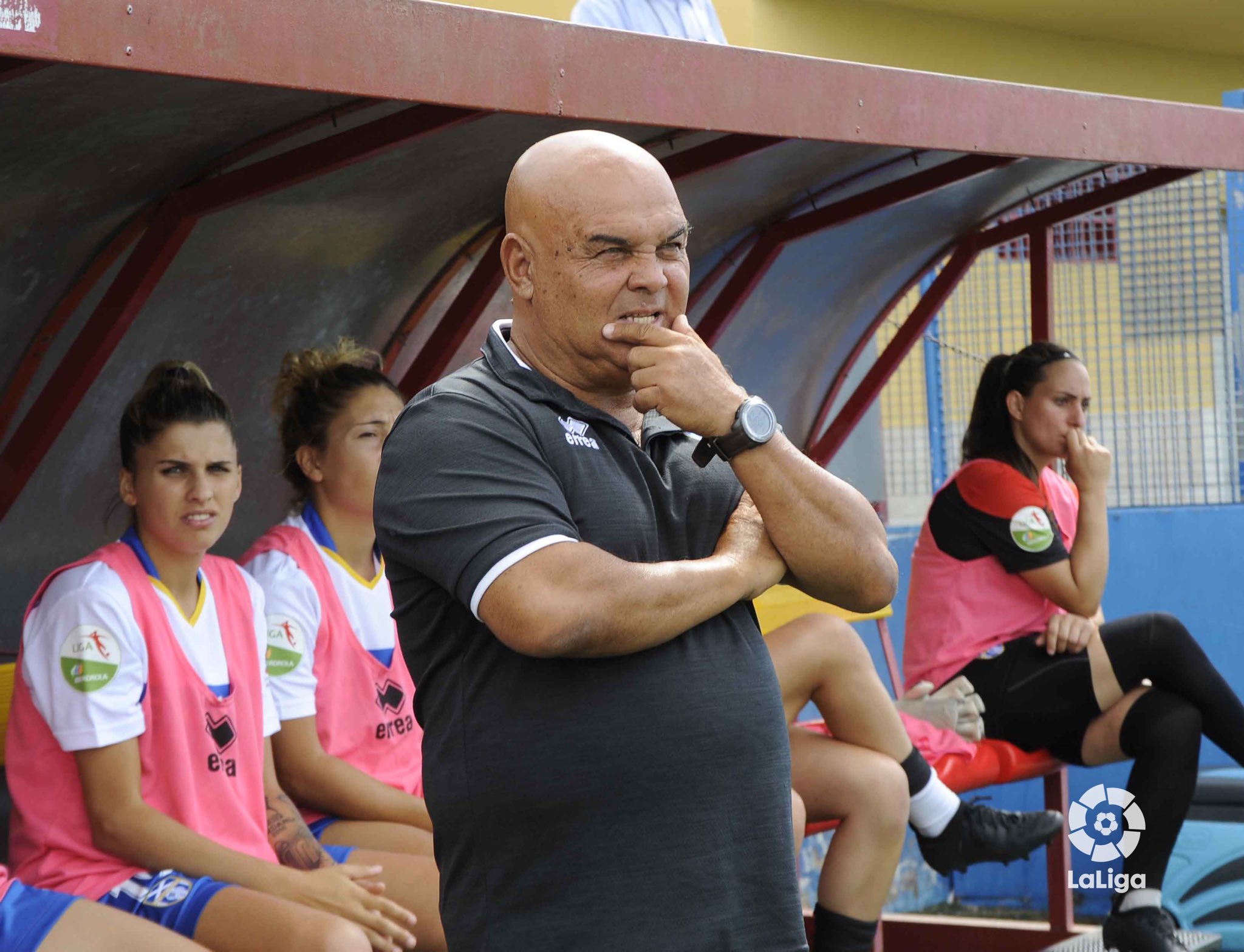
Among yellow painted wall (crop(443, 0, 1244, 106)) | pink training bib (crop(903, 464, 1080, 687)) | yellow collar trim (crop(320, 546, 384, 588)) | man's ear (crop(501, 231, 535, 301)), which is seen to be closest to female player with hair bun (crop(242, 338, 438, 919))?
yellow collar trim (crop(320, 546, 384, 588))

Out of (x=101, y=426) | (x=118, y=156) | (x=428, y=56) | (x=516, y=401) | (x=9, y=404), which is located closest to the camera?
(x=516, y=401)

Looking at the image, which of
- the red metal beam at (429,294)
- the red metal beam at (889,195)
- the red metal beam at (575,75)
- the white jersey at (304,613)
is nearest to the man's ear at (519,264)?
the red metal beam at (575,75)

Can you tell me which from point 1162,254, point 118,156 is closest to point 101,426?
point 118,156

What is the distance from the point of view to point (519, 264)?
1.81 m

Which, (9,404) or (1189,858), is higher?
(9,404)

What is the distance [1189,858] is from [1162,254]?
2916mm

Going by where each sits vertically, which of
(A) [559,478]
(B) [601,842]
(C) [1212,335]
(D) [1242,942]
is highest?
(C) [1212,335]

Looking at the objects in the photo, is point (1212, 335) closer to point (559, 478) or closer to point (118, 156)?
point (118, 156)

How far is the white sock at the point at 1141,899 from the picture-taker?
418 cm

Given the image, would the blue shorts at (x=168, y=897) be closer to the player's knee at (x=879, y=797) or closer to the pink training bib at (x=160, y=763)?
the pink training bib at (x=160, y=763)

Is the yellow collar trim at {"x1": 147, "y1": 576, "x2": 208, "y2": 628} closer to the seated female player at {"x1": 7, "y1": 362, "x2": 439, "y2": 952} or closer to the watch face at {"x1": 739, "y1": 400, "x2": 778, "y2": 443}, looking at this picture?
the seated female player at {"x1": 7, "y1": 362, "x2": 439, "y2": 952}

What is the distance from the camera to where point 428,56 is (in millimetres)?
2619

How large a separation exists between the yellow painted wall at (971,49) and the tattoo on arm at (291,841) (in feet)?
25.4

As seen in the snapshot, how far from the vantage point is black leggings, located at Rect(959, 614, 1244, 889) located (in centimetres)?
428
